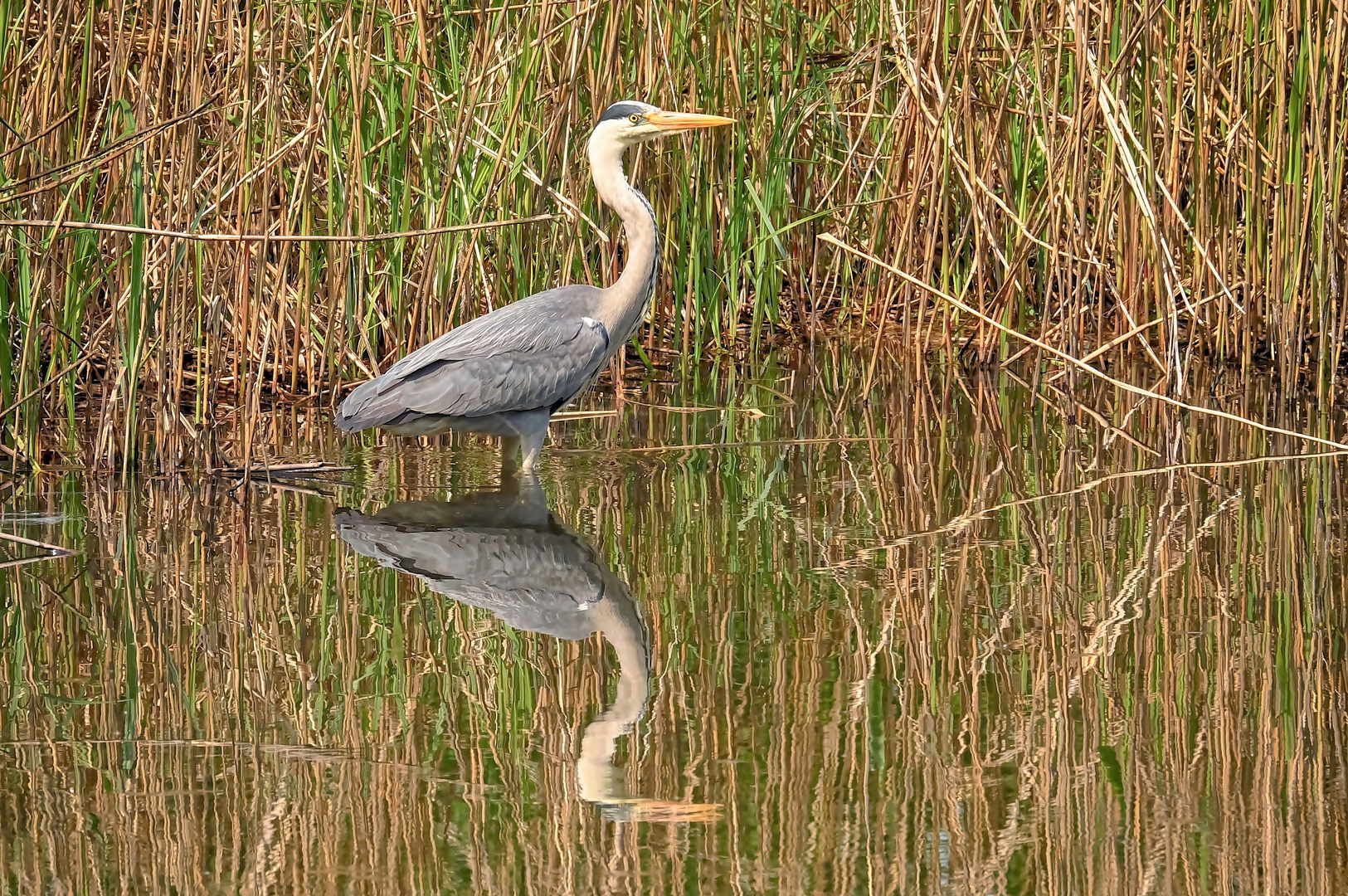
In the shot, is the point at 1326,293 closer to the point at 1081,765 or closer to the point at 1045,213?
the point at 1045,213

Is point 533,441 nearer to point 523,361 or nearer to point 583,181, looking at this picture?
point 523,361

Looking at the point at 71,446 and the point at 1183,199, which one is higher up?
the point at 1183,199

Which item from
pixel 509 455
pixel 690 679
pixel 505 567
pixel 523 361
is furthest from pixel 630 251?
pixel 690 679

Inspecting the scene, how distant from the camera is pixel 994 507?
14.1 feet

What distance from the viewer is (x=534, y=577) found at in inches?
145

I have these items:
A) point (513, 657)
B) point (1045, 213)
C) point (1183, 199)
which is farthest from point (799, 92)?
point (513, 657)

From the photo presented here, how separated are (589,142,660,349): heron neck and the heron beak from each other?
0.50 ft

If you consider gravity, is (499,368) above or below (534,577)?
above

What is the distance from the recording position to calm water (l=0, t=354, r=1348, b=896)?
86.1 inches

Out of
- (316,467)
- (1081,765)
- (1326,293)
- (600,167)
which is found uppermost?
(600,167)

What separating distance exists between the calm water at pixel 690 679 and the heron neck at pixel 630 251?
506 mm

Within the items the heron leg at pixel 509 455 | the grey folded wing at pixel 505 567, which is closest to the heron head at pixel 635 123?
the heron leg at pixel 509 455

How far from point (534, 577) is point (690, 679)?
87 centimetres

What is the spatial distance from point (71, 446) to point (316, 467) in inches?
26.5
